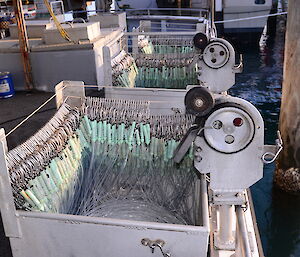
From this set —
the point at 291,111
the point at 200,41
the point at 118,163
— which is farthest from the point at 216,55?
the point at 118,163

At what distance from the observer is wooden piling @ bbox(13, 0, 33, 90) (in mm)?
6984

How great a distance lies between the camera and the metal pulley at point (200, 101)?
3.07 m

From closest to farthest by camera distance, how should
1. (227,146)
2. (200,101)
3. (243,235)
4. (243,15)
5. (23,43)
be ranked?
Answer: (243,235)
(200,101)
(227,146)
(23,43)
(243,15)

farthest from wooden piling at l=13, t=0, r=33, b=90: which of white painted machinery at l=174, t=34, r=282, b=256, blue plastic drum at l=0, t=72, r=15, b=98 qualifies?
white painted machinery at l=174, t=34, r=282, b=256

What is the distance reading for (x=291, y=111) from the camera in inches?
306

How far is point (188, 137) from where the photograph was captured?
10.8 ft

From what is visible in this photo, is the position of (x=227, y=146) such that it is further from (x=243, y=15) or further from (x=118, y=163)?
(x=243, y=15)

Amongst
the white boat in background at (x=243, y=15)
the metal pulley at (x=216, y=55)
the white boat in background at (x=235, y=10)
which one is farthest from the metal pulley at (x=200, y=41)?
the white boat in background at (x=243, y=15)

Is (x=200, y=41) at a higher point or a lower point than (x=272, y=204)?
higher

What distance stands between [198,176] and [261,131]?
3.80ft

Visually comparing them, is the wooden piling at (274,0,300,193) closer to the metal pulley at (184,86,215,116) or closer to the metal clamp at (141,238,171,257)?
the metal pulley at (184,86,215,116)

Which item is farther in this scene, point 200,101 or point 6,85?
point 6,85

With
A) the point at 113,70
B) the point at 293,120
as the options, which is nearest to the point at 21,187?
the point at 113,70

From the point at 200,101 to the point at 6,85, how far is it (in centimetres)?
481
